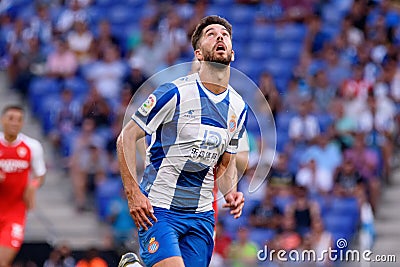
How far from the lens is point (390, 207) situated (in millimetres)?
15094

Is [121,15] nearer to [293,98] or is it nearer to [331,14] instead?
[331,14]

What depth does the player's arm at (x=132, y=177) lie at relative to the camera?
6.30 m

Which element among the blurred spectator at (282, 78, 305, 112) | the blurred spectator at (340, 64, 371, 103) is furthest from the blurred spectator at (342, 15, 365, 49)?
Answer: the blurred spectator at (282, 78, 305, 112)

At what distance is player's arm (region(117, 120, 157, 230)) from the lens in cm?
630

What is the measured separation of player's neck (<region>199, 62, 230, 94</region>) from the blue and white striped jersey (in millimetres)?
36

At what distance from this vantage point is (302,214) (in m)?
13.5

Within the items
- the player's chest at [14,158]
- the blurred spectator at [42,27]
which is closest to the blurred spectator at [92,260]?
the player's chest at [14,158]

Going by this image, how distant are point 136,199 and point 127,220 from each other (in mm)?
8082

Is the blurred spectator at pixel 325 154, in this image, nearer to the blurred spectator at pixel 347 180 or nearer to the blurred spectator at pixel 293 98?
the blurred spectator at pixel 347 180

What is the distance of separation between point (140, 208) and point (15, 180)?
4.66 meters

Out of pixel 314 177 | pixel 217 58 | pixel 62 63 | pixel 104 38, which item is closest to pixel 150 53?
pixel 104 38

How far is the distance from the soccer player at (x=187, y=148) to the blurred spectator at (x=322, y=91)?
358 inches

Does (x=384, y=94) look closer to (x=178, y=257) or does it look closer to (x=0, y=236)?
(x=0, y=236)

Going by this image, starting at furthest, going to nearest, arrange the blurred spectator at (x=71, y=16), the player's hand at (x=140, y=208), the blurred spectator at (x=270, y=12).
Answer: the blurred spectator at (x=71, y=16)
the blurred spectator at (x=270, y=12)
the player's hand at (x=140, y=208)
